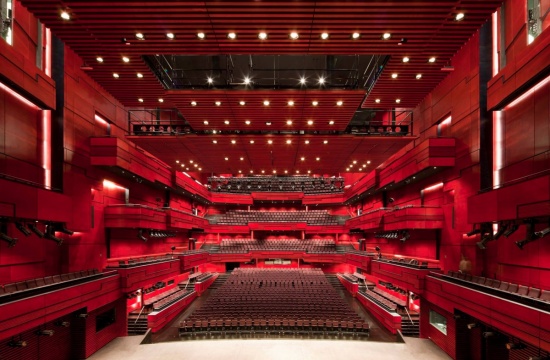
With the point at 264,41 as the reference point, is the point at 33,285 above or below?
below

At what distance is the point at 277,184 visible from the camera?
1215 inches

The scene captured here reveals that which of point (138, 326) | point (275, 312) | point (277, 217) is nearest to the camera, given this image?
point (275, 312)

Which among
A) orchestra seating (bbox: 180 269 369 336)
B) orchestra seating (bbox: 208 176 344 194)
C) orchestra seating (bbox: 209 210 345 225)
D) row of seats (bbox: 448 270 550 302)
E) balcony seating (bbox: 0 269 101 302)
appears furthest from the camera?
orchestra seating (bbox: 208 176 344 194)

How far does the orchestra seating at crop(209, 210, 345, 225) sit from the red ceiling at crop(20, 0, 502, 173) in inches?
671

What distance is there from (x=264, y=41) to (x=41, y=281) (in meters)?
7.97

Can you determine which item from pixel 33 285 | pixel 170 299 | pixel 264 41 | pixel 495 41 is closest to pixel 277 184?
pixel 170 299

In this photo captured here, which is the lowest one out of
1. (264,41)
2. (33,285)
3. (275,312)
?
(275,312)

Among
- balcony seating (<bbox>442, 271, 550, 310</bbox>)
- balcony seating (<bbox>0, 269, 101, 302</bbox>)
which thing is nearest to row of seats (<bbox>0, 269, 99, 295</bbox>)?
balcony seating (<bbox>0, 269, 101, 302</bbox>)

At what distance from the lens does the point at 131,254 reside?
14.4 meters

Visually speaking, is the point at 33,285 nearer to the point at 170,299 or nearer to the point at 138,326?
the point at 138,326

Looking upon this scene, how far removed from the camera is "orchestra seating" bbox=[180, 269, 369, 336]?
11.7 m

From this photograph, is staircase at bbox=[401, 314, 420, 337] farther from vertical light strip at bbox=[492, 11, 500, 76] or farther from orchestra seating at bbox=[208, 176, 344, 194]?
orchestra seating at bbox=[208, 176, 344, 194]

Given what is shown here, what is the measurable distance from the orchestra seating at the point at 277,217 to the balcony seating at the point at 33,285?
56.8 ft

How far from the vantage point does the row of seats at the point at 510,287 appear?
6.14 metres
